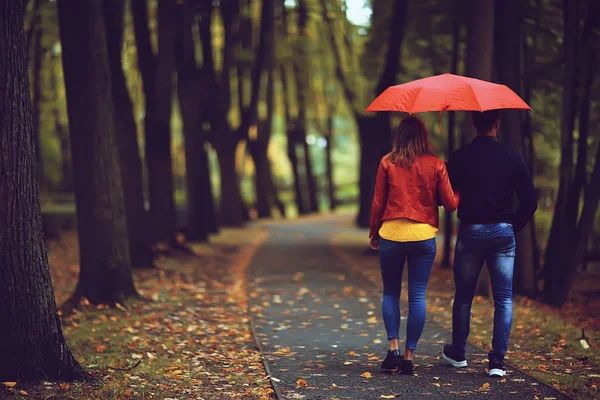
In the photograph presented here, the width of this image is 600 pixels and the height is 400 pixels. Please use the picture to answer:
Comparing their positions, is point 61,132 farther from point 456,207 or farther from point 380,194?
point 456,207

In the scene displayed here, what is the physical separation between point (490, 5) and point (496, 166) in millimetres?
5344

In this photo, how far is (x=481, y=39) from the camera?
11.1m

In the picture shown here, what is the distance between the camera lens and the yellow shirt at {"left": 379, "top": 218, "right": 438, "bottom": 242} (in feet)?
21.2

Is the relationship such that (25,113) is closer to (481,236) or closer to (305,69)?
(481,236)

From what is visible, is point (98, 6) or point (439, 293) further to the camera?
point (439, 293)

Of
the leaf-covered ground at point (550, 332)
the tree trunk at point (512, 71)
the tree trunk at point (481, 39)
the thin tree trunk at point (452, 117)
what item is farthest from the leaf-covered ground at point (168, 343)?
the tree trunk at point (481, 39)

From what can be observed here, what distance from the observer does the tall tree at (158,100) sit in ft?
54.5

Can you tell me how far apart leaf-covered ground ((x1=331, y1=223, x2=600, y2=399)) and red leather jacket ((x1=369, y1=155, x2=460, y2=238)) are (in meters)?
1.58

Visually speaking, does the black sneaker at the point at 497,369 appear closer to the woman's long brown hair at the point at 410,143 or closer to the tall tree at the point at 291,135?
the woman's long brown hair at the point at 410,143

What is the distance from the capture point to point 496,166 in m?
6.42

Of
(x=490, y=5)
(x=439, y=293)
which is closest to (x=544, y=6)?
(x=490, y=5)

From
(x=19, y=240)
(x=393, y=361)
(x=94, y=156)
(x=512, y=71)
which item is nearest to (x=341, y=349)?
(x=393, y=361)

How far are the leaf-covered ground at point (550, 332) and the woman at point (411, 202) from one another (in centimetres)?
126

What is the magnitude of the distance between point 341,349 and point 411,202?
2114mm
